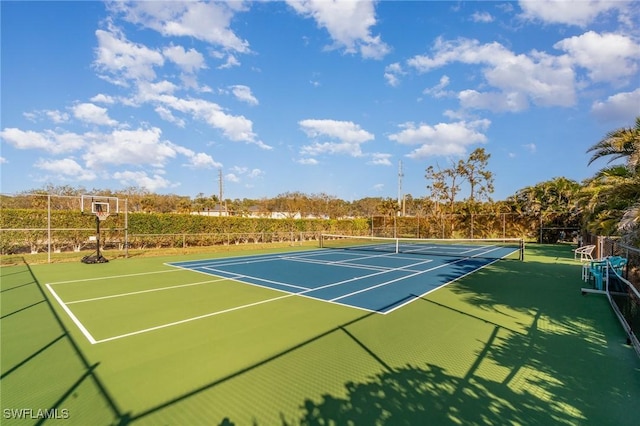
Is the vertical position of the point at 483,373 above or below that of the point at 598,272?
below

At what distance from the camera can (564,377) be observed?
4082mm

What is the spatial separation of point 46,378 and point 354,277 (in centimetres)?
847

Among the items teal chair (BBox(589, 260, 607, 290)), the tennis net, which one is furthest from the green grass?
the tennis net

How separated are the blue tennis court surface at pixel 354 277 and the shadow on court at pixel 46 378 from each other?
4933mm

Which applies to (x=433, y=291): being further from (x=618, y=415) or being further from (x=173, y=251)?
(x=173, y=251)

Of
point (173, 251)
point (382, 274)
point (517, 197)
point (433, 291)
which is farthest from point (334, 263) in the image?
point (517, 197)

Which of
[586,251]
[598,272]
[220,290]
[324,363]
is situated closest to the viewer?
[324,363]

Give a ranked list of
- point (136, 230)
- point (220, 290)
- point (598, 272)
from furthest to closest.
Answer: point (136, 230) → point (220, 290) → point (598, 272)

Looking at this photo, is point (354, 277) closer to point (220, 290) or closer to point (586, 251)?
point (220, 290)

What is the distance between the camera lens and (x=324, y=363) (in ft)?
14.8

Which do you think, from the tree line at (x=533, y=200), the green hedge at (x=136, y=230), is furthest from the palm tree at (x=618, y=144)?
the green hedge at (x=136, y=230)

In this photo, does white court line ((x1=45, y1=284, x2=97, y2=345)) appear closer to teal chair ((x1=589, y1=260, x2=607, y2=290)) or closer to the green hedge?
the green hedge

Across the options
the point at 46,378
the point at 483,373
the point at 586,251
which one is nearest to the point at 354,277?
the point at 483,373

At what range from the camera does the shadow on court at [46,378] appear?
11.0 ft
